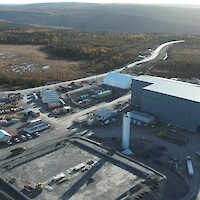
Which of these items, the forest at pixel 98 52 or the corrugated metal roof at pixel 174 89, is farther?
the forest at pixel 98 52

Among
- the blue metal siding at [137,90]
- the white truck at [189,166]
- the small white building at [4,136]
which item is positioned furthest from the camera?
the blue metal siding at [137,90]

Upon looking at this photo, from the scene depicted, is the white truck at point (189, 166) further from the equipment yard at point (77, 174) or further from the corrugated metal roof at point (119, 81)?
the corrugated metal roof at point (119, 81)

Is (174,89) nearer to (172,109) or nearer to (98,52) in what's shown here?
(172,109)

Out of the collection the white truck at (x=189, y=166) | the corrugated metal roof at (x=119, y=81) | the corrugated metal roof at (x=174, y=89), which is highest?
→ the corrugated metal roof at (x=174, y=89)

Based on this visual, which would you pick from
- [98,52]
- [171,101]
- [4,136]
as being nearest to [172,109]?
[171,101]

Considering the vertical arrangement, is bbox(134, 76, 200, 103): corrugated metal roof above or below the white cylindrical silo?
above

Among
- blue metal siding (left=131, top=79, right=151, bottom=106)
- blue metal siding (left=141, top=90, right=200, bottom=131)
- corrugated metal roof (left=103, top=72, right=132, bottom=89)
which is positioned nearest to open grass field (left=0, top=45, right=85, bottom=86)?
corrugated metal roof (left=103, top=72, right=132, bottom=89)

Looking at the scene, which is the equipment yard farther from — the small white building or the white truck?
the small white building

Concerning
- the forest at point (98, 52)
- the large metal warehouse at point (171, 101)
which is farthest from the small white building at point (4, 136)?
the forest at point (98, 52)

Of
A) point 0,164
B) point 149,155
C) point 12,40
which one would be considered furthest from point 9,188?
point 12,40
